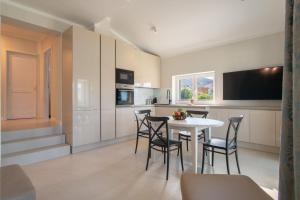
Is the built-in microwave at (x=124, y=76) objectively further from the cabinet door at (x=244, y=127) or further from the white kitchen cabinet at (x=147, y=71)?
the cabinet door at (x=244, y=127)

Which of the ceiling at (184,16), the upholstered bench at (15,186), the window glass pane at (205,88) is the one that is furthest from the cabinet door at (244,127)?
the upholstered bench at (15,186)

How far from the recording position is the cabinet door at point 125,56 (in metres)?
4.04

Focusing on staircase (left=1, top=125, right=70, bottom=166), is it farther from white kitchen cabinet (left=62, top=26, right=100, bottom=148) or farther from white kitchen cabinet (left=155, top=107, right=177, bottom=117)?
white kitchen cabinet (left=155, top=107, right=177, bottom=117)

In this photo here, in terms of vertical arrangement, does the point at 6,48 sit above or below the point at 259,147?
above

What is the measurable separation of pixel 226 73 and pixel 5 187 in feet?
13.8

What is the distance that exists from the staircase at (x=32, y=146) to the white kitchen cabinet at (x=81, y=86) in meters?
0.23

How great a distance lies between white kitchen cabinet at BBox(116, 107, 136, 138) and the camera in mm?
3981

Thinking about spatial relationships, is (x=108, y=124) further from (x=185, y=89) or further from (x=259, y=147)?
(x=259, y=147)

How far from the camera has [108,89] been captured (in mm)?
3801

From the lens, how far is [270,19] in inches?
124

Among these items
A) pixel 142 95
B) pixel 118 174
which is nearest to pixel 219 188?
pixel 118 174

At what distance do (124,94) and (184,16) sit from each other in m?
2.19

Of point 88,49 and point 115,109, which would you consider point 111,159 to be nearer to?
point 115,109

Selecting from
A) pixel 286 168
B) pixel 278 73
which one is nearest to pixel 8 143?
pixel 286 168
